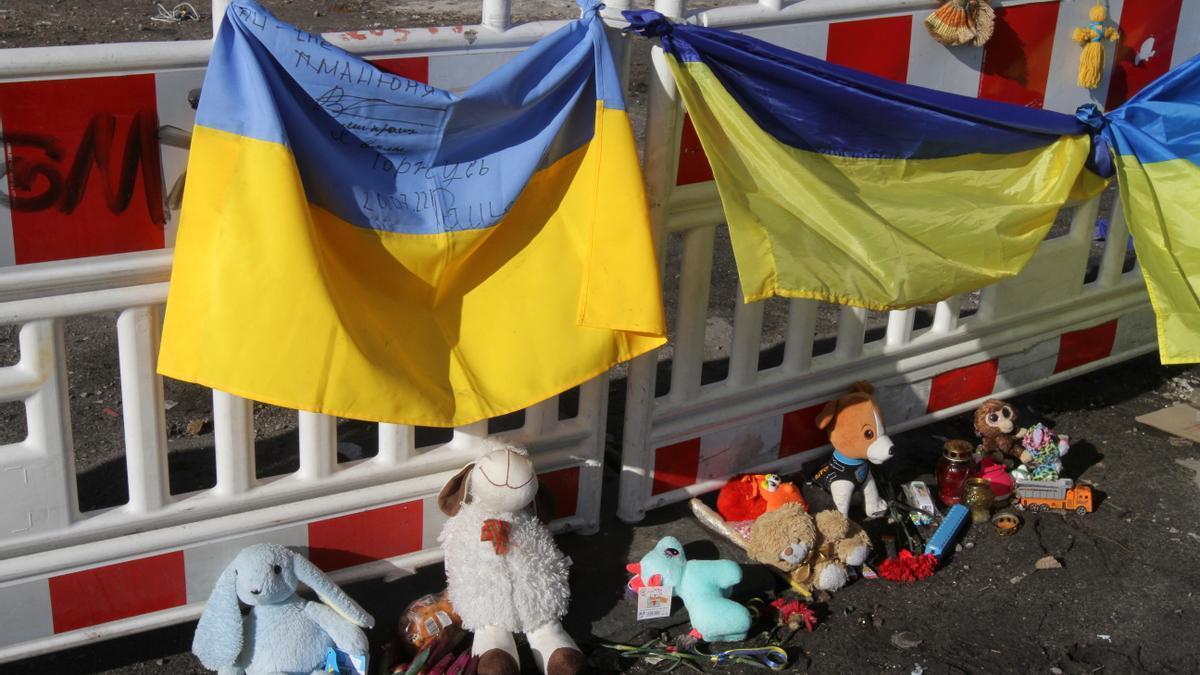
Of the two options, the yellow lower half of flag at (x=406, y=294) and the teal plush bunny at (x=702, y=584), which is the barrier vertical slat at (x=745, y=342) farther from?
the yellow lower half of flag at (x=406, y=294)

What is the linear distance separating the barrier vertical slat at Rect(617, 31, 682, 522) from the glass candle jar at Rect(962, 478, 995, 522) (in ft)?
3.56

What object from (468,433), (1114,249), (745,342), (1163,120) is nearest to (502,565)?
(468,433)

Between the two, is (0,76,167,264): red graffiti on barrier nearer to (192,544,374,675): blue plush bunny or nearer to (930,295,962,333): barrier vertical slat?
(192,544,374,675): blue plush bunny

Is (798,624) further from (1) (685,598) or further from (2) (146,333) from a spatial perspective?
(2) (146,333)

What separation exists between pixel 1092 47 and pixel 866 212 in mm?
1237

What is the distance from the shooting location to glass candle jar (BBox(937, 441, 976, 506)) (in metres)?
4.35

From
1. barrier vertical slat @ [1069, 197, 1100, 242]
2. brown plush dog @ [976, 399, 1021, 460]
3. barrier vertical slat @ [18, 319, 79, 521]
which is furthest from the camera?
barrier vertical slat @ [1069, 197, 1100, 242]

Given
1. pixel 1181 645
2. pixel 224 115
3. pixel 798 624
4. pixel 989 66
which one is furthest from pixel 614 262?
pixel 1181 645

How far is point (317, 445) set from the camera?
3455mm

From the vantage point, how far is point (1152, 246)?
13.1ft

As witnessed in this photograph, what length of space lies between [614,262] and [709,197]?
0.71 metres

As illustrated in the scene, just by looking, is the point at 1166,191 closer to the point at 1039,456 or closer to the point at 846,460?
the point at 1039,456

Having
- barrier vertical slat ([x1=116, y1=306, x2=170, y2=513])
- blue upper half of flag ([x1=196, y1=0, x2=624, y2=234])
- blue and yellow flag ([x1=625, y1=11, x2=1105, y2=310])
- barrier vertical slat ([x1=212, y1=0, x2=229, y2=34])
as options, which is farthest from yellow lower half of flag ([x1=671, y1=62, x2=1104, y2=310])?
barrier vertical slat ([x1=116, y1=306, x2=170, y2=513])

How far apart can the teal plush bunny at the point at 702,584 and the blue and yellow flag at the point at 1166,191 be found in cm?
150
